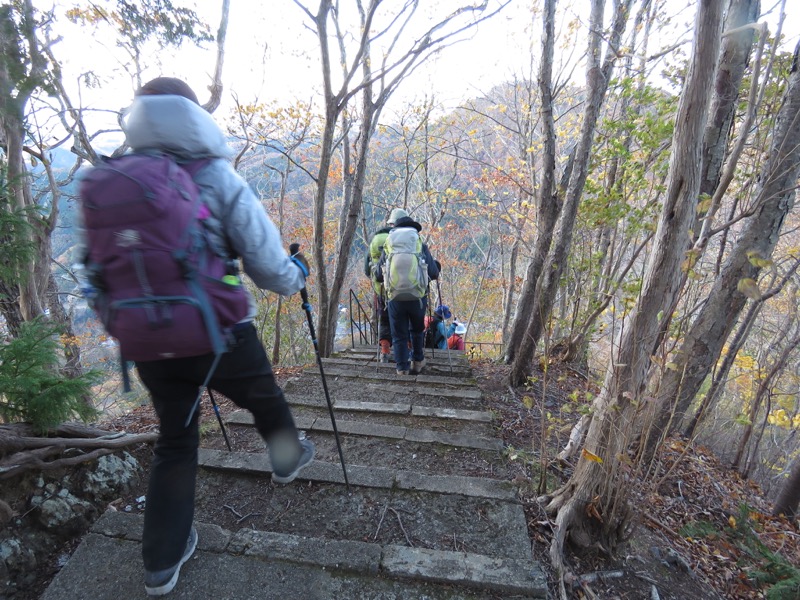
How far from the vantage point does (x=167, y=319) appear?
1284mm

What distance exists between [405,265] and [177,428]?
3.00m

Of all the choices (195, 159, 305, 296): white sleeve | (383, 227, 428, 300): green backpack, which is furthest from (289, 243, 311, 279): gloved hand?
(383, 227, 428, 300): green backpack

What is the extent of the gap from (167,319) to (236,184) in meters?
0.58

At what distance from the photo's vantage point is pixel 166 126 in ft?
4.64

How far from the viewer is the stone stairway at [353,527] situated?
5.33 feet

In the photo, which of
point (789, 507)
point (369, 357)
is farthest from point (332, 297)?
point (789, 507)

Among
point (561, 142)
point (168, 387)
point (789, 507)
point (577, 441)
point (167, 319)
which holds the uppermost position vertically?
point (561, 142)

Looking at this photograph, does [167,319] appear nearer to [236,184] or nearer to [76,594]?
[236,184]

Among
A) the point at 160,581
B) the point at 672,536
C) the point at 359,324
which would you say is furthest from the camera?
the point at 359,324

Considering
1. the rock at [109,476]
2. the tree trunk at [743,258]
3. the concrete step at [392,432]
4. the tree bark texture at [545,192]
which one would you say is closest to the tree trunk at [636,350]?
the concrete step at [392,432]

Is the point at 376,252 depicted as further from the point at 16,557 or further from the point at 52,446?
the point at 16,557

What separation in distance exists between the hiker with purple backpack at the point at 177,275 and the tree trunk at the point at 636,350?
1.59 meters

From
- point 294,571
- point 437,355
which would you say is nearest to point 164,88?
point 294,571

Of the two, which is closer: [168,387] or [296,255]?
[168,387]
